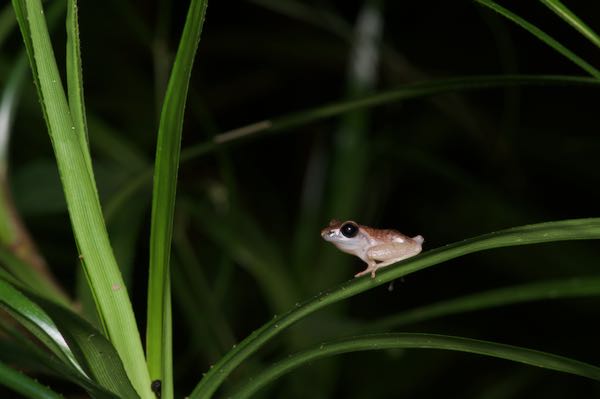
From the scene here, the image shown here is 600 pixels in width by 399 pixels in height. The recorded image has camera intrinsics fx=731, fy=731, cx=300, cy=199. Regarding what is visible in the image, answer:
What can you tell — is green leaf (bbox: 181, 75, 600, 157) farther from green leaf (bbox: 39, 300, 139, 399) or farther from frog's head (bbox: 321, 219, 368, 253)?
green leaf (bbox: 39, 300, 139, 399)

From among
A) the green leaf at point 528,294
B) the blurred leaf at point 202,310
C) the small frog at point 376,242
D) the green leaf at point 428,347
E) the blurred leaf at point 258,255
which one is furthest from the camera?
the blurred leaf at point 258,255

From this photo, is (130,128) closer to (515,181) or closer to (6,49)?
(6,49)

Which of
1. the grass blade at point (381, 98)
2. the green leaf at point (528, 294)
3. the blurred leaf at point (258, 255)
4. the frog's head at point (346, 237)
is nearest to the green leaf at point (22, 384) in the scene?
the grass blade at point (381, 98)

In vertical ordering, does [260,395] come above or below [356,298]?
below

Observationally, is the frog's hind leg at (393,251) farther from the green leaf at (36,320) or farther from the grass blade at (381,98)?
the green leaf at (36,320)

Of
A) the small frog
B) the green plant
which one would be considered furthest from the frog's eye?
the green plant

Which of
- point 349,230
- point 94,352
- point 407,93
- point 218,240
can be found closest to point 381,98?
point 407,93

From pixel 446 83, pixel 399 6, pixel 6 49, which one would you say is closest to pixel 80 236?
pixel 446 83
